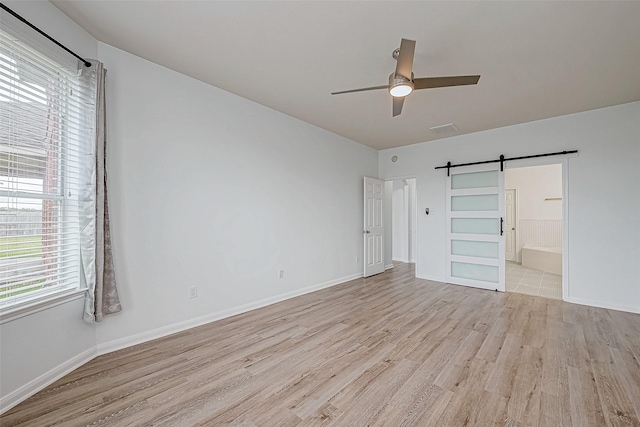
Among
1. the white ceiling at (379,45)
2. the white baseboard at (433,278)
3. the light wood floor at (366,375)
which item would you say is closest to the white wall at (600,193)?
the white ceiling at (379,45)

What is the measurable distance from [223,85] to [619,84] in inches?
181

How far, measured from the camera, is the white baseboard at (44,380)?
1.74m

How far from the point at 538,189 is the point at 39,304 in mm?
9459

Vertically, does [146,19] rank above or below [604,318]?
above

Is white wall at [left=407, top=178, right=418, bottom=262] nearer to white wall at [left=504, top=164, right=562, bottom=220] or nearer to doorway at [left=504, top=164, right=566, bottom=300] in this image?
doorway at [left=504, top=164, right=566, bottom=300]

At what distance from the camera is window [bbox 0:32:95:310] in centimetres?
178

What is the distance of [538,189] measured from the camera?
23.4 ft

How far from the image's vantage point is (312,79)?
3008mm

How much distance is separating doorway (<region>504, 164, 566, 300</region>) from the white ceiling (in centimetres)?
388

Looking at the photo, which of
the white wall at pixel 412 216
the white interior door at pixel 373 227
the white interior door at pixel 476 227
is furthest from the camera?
the white wall at pixel 412 216

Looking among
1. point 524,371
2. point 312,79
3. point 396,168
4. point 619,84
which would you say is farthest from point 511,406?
point 396,168

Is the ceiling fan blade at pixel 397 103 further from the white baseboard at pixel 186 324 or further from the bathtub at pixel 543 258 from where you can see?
the bathtub at pixel 543 258

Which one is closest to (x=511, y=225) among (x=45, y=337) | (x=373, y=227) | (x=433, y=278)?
(x=433, y=278)

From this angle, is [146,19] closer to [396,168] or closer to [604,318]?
[396,168]
